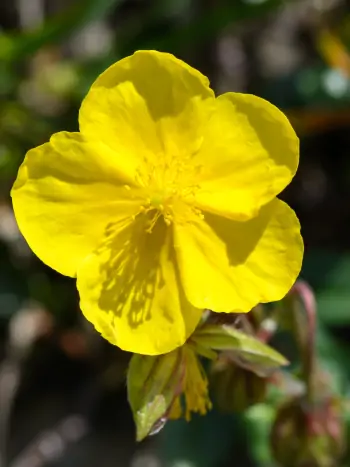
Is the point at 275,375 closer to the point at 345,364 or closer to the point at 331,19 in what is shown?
the point at 345,364

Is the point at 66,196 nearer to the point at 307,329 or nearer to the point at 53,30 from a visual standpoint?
the point at 307,329

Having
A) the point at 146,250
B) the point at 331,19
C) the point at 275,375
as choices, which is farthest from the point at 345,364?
the point at 331,19

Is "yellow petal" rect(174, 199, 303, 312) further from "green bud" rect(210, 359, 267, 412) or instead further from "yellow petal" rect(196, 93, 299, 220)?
"green bud" rect(210, 359, 267, 412)

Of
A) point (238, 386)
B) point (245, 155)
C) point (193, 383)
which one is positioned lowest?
point (238, 386)

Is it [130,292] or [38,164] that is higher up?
[38,164]

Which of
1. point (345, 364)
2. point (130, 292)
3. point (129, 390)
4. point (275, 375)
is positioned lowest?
point (345, 364)

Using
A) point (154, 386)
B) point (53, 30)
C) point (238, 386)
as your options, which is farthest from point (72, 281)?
point (154, 386)

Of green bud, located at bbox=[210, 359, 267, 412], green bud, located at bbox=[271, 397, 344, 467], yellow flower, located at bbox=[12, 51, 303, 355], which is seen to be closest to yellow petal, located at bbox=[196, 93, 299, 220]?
yellow flower, located at bbox=[12, 51, 303, 355]

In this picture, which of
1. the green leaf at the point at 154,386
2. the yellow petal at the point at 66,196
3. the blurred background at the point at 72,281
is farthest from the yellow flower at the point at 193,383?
the blurred background at the point at 72,281
